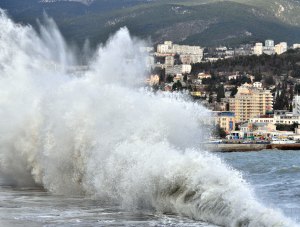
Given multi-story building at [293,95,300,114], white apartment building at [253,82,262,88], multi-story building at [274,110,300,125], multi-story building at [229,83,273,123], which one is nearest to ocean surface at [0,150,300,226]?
multi-story building at [274,110,300,125]

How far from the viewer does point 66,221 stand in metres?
21.5

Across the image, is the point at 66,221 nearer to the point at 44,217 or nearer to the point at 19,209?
the point at 44,217

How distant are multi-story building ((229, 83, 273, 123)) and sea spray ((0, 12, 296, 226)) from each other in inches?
4650

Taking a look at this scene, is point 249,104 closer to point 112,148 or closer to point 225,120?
point 225,120

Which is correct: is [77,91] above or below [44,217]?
above

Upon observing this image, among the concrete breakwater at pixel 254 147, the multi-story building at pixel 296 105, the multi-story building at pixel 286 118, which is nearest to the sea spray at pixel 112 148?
the concrete breakwater at pixel 254 147

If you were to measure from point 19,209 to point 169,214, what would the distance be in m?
3.91

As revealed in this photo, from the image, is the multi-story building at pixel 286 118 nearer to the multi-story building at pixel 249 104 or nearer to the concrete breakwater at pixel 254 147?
the multi-story building at pixel 249 104

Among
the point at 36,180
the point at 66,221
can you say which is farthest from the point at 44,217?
the point at 36,180

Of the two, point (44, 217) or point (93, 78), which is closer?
point (44, 217)

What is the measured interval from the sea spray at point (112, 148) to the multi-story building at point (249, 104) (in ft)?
387

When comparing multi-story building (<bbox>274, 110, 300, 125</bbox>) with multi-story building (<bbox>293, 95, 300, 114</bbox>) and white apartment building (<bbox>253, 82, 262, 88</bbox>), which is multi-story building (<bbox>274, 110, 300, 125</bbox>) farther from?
white apartment building (<bbox>253, 82, 262, 88</bbox>)

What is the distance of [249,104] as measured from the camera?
16138cm

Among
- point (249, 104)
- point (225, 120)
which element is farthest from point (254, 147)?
point (249, 104)
